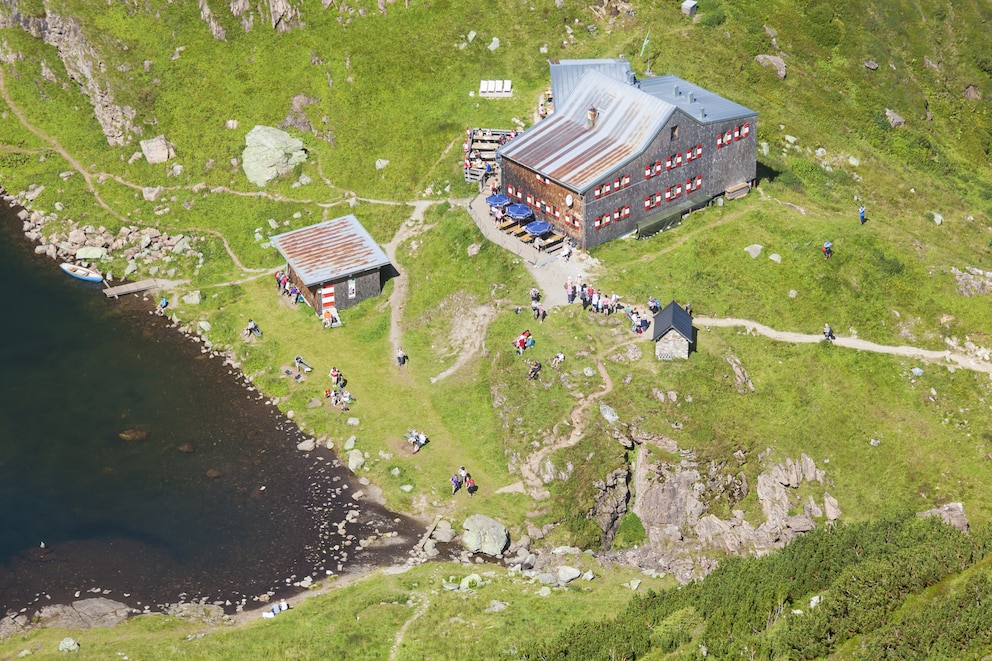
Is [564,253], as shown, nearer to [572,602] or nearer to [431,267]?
[431,267]

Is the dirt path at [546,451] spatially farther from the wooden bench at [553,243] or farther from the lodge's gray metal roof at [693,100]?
the lodge's gray metal roof at [693,100]

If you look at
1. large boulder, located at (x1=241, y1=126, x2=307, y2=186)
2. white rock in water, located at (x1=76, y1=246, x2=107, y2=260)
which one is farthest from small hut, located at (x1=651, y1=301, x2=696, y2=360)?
white rock in water, located at (x1=76, y1=246, x2=107, y2=260)

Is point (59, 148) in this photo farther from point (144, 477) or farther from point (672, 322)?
point (672, 322)

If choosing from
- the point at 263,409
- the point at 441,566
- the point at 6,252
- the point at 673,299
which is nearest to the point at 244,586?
the point at 441,566

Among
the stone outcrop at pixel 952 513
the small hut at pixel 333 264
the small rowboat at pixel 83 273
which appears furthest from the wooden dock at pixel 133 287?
the stone outcrop at pixel 952 513

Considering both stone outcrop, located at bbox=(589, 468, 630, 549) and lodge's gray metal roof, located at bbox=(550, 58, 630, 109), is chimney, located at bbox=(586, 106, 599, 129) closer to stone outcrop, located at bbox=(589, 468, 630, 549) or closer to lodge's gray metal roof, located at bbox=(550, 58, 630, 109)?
lodge's gray metal roof, located at bbox=(550, 58, 630, 109)

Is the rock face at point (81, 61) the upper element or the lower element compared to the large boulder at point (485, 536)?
upper
